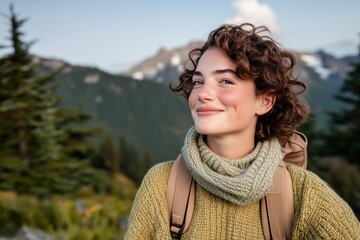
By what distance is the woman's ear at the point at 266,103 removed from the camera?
1.89 m

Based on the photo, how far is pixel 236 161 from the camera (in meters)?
1.76

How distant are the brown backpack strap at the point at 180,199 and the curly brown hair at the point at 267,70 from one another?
43 centimetres

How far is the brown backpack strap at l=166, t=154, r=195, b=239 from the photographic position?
172cm

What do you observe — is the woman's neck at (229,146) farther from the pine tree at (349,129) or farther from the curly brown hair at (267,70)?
the pine tree at (349,129)

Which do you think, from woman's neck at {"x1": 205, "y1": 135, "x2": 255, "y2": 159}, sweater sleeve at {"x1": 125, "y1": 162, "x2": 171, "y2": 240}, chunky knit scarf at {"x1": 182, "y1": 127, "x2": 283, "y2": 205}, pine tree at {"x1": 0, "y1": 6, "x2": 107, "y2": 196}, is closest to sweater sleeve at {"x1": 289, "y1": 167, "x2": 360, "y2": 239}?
chunky knit scarf at {"x1": 182, "y1": 127, "x2": 283, "y2": 205}

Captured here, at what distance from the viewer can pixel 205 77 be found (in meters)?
1.78

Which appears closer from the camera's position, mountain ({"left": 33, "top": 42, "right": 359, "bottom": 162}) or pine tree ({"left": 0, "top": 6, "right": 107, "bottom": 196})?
pine tree ({"left": 0, "top": 6, "right": 107, "bottom": 196})

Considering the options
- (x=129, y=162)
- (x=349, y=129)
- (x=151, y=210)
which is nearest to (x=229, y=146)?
(x=151, y=210)

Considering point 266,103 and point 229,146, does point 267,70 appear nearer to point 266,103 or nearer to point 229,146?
point 266,103

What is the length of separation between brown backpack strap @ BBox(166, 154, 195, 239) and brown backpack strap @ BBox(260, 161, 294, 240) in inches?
12.2

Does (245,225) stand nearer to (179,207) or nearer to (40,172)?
(179,207)

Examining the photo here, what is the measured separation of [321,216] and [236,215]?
0.34 metres

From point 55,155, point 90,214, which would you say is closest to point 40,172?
point 55,155

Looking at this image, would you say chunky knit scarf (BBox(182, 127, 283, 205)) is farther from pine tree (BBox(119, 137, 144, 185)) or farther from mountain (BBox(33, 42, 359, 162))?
mountain (BBox(33, 42, 359, 162))
